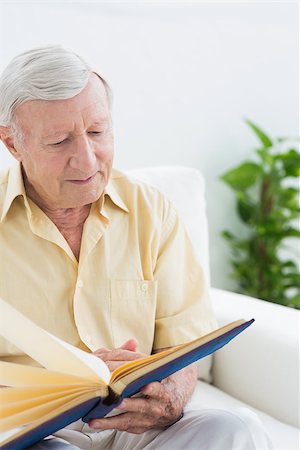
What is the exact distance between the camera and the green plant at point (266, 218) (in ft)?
9.91

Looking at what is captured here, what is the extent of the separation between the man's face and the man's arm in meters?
0.33

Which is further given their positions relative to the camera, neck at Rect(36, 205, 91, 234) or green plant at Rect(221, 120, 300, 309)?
green plant at Rect(221, 120, 300, 309)

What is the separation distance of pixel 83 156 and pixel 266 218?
1.71 metres

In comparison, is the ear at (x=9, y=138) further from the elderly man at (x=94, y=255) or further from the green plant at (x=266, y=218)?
the green plant at (x=266, y=218)

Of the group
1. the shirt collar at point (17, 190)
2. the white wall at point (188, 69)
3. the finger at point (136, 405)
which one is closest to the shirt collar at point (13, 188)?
the shirt collar at point (17, 190)

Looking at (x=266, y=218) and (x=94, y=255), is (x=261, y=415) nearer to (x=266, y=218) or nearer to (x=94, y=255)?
(x=94, y=255)

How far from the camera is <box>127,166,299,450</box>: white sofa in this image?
179 centimetres

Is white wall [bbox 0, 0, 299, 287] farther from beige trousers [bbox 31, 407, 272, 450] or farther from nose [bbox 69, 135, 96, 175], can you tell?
beige trousers [bbox 31, 407, 272, 450]

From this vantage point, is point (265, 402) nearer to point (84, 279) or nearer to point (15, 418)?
point (84, 279)

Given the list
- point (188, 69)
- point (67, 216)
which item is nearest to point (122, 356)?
point (67, 216)

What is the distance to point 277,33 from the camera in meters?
3.05

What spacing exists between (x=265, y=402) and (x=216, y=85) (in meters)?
1.43

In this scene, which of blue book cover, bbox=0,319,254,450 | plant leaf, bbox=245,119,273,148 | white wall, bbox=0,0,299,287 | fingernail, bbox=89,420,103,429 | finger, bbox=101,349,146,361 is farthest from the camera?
plant leaf, bbox=245,119,273,148

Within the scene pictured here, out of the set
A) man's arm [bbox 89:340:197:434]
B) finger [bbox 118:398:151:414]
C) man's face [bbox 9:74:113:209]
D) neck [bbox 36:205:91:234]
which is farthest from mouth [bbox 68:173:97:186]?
finger [bbox 118:398:151:414]
